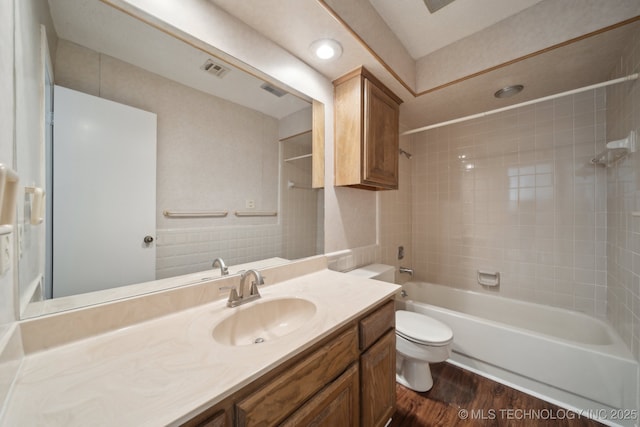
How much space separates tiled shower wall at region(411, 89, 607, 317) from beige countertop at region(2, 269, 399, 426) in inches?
79.5

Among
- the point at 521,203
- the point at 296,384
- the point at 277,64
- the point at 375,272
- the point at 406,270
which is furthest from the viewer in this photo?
the point at 406,270

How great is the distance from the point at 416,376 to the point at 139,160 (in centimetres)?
201

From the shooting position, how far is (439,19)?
4.75 ft

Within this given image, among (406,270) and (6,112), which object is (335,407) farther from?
(406,270)

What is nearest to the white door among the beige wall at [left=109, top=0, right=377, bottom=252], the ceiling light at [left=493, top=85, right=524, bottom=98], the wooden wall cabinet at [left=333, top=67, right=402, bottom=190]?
the beige wall at [left=109, top=0, right=377, bottom=252]

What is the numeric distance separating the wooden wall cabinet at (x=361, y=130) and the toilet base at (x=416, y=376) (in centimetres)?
129

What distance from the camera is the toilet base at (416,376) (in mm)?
1508

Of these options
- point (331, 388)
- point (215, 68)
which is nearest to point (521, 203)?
point (331, 388)

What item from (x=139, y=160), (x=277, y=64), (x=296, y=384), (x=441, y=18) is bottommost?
(x=296, y=384)

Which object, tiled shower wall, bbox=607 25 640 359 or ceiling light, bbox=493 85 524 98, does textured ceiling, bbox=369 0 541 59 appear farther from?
tiled shower wall, bbox=607 25 640 359

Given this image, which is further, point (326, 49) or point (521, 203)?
point (521, 203)

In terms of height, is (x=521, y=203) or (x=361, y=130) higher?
(x=361, y=130)

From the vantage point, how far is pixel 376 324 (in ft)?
3.34

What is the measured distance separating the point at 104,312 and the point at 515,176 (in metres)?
2.94
